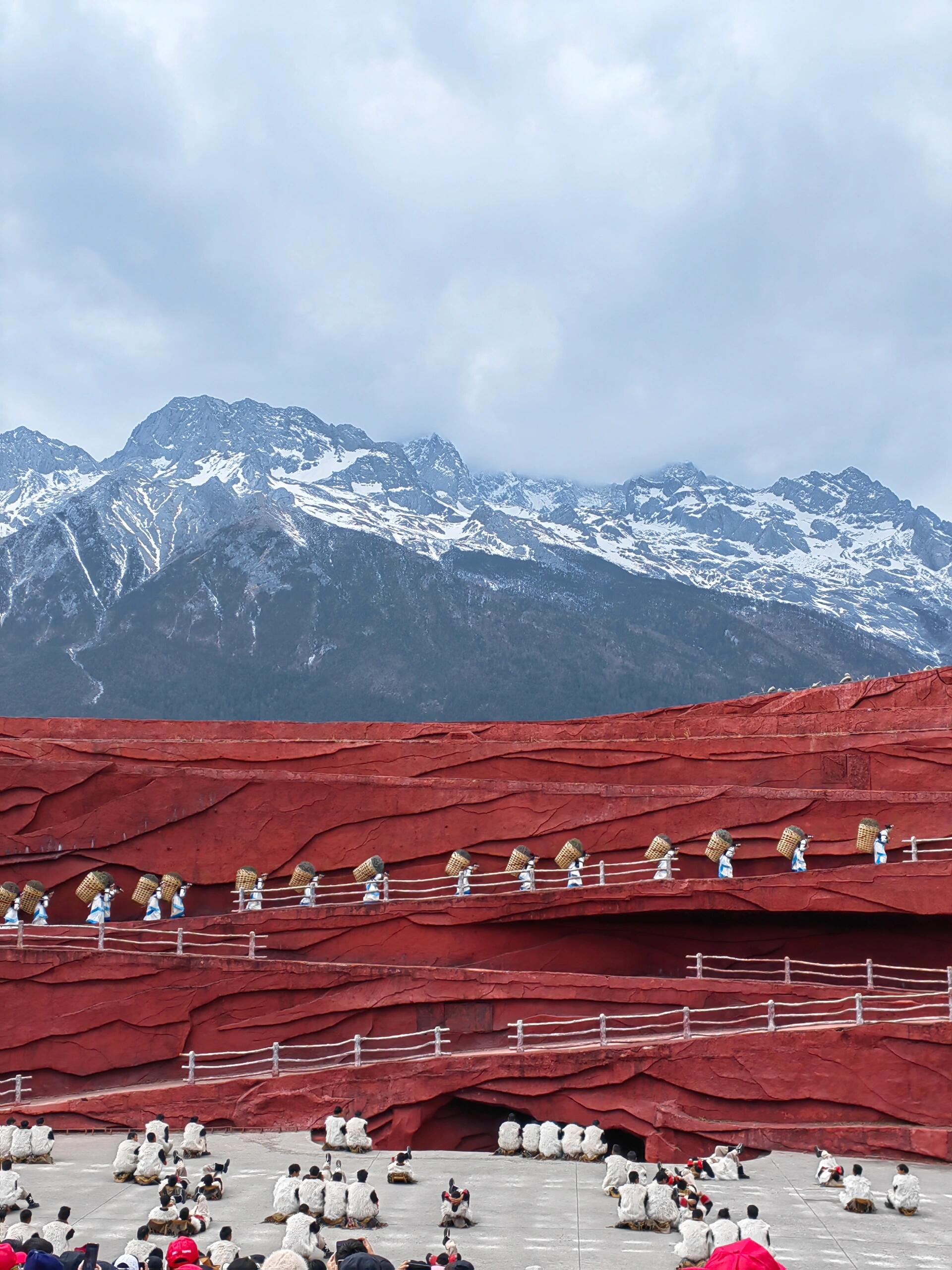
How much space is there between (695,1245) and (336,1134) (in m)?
5.98

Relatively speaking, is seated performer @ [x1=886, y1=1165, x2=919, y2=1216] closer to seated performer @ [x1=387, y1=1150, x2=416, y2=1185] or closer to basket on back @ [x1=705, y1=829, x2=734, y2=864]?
seated performer @ [x1=387, y1=1150, x2=416, y2=1185]

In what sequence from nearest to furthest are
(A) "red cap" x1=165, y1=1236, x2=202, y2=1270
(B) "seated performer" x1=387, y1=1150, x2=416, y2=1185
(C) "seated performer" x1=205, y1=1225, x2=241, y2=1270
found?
(A) "red cap" x1=165, y1=1236, x2=202, y2=1270 < (C) "seated performer" x1=205, y1=1225, x2=241, y2=1270 < (B) "seated performer" x1=387, y1=1150, x2=416, y2=1185

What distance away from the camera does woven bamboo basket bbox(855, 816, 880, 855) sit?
19750 mm

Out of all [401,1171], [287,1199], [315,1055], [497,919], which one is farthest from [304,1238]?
[497,919]

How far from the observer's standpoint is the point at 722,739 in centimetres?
2211

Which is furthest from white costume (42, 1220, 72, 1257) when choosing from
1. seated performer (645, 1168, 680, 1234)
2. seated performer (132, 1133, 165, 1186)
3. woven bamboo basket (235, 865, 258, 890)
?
woven bamboo basket (235, 865, 258, 890)

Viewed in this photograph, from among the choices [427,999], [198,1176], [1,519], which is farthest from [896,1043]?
[1,519]

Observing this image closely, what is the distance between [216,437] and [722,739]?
541ft

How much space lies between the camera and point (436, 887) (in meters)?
20.7

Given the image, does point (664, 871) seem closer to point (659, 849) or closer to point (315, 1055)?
point (659, 849)

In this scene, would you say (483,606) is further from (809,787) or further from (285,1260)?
(285,1260)

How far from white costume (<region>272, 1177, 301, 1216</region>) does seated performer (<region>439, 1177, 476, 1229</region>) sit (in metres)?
1.45

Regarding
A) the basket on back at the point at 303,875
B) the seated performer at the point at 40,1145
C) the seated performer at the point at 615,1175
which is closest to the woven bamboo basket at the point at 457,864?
the basket on back at the point at 303,875

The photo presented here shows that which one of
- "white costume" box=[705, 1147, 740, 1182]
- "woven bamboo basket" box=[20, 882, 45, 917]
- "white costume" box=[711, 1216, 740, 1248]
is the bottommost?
"white costume" box=[705, 1147, 740, 1182]
